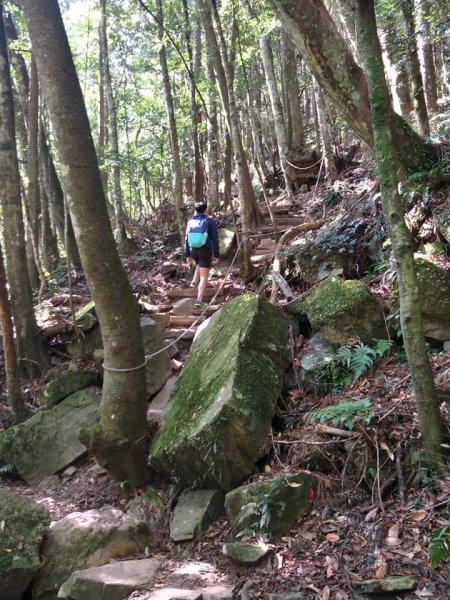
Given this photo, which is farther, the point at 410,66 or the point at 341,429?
the point at 410,66

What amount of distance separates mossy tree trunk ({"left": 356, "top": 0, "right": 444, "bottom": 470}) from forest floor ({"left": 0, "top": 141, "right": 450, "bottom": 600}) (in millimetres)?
447

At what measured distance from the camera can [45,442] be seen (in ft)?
21.4

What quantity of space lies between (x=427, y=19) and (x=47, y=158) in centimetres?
981

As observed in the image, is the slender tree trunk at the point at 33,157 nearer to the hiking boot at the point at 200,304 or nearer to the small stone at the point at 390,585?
the hiking boot at the point at 200,304

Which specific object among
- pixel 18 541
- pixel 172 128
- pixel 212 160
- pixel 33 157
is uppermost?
pixel 172 128

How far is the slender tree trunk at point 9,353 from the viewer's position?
6.91 metres

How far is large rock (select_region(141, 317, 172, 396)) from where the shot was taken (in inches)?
278

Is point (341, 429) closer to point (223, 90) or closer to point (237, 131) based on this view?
point (237, 131)

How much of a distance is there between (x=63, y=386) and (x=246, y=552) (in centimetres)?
448

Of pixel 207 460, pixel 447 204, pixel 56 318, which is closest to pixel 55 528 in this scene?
pixel 207 460

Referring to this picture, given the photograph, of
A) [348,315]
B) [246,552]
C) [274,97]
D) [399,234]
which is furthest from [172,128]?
[246,552]

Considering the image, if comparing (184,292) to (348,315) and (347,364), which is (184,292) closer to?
(348,315)

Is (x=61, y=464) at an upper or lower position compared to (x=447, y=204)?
lower

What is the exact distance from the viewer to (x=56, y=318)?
8539mm
